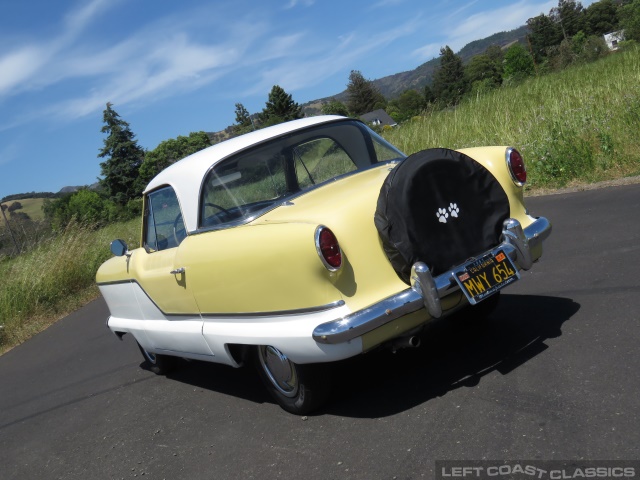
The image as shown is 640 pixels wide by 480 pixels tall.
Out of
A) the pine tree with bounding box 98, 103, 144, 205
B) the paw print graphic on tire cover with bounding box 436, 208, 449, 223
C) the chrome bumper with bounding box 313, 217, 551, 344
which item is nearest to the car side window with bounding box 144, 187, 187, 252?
the chrome bumper with bounding box 313, 217, 551, 344

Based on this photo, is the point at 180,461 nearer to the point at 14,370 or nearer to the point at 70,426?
the point at 70,426

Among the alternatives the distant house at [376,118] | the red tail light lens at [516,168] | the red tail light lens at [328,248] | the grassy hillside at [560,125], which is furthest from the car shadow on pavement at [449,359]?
the distant house at [376,118]

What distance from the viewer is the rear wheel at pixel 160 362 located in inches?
225

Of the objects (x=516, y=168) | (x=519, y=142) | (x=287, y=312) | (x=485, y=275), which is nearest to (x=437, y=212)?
(x=485, y=275)

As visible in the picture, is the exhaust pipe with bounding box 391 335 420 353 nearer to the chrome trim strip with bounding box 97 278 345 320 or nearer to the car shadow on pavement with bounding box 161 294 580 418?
the car shadow on pavement with bounding box 161 294 580 418

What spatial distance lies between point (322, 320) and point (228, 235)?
910 mm

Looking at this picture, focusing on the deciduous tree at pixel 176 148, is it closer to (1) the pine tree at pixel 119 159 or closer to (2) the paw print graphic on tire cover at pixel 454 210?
(1) the pine tree at pixel 119 159

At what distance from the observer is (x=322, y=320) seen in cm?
336

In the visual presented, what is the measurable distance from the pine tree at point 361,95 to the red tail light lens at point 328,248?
119012 millimetres

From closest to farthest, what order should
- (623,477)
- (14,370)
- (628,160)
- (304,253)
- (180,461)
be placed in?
(623,477), (304,253), (180,461), (14,370), (628,160)

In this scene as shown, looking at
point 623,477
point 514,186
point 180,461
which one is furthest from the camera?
point 514,186

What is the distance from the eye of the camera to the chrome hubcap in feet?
12.6

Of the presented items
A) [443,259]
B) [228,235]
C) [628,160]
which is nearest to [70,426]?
[228,235]

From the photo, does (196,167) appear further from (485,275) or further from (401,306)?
(485,275)
